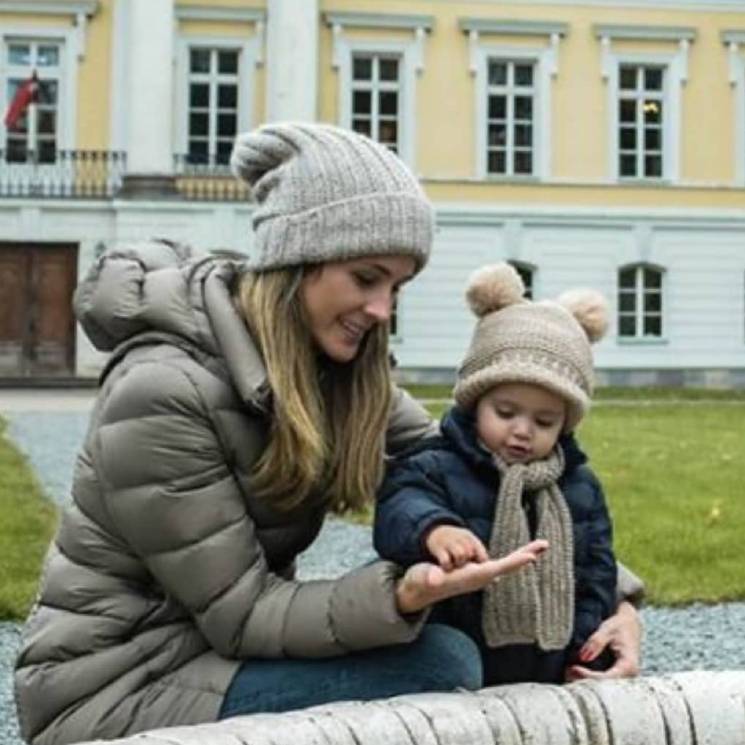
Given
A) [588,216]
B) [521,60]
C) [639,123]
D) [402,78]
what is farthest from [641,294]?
[402,78]

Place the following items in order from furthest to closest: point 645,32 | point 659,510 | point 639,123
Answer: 1. point 639,123
2. point 645,32
3. point 659,510

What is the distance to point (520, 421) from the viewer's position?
2656mm

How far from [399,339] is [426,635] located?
2118 centimetres

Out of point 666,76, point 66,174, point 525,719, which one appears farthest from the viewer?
point 666,76

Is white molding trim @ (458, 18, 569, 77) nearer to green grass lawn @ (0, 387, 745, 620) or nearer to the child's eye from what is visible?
green grass lawn @ (0, 387, 745, 620)

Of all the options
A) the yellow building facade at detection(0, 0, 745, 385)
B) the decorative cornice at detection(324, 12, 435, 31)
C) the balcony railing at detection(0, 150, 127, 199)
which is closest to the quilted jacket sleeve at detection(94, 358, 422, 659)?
the yellow building facade at detection(0, 0, 745, 385)

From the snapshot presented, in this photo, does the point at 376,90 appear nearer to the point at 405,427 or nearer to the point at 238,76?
the point at 238,76

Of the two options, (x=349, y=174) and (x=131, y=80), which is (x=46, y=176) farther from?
(x=349, y=174)

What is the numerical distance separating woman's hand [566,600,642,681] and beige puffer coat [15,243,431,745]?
0.39 metres

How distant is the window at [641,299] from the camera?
2452 centimetres

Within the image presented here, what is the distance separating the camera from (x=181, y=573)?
2.35 metres

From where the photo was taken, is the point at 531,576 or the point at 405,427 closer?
the point at 531,576

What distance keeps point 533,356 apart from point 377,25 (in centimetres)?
2214

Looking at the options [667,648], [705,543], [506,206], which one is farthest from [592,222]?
[667,648]
